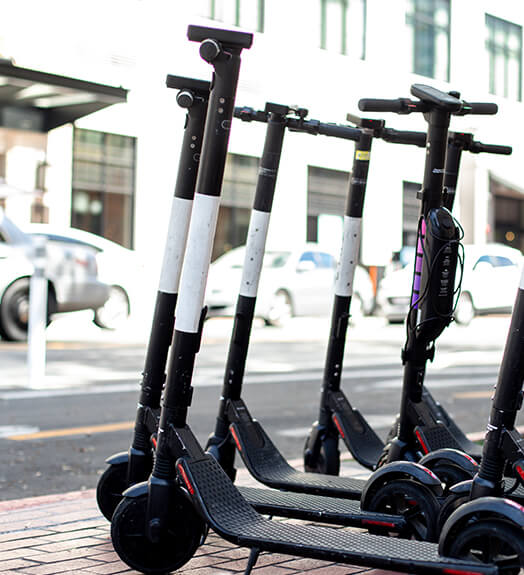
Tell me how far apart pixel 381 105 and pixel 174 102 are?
22.0 m

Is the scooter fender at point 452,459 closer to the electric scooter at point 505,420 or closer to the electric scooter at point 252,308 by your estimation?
the electric scooter at point 252,308

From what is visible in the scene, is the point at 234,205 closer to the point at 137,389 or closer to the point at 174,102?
the point at 174,102

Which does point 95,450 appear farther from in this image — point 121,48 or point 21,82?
point 121,48

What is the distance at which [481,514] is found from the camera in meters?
3.44

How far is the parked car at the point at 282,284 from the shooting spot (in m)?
20.7

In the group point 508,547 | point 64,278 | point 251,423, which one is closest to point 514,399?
point 508,547

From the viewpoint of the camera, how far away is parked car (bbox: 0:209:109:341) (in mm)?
15094

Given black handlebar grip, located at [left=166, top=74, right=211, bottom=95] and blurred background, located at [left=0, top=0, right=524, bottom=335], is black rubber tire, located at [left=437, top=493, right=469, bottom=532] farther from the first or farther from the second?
blurred background, located at [left=0, top=0, right=524, bottom=335]

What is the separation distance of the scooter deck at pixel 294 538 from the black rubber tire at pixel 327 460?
1629mm

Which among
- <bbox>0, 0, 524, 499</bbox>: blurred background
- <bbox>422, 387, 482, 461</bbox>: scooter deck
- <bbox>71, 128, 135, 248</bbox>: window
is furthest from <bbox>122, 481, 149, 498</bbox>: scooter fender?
<bbox>71, 128, 135, 248</bbox>: window

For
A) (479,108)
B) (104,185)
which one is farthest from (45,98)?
(479,108)

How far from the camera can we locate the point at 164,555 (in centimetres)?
398

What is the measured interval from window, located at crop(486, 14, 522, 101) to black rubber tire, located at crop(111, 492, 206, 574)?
22.4 ft

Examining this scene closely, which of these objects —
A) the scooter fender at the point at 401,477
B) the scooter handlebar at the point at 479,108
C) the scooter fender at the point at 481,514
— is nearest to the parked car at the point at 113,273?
the scooter handlebar at the point at 479,108
